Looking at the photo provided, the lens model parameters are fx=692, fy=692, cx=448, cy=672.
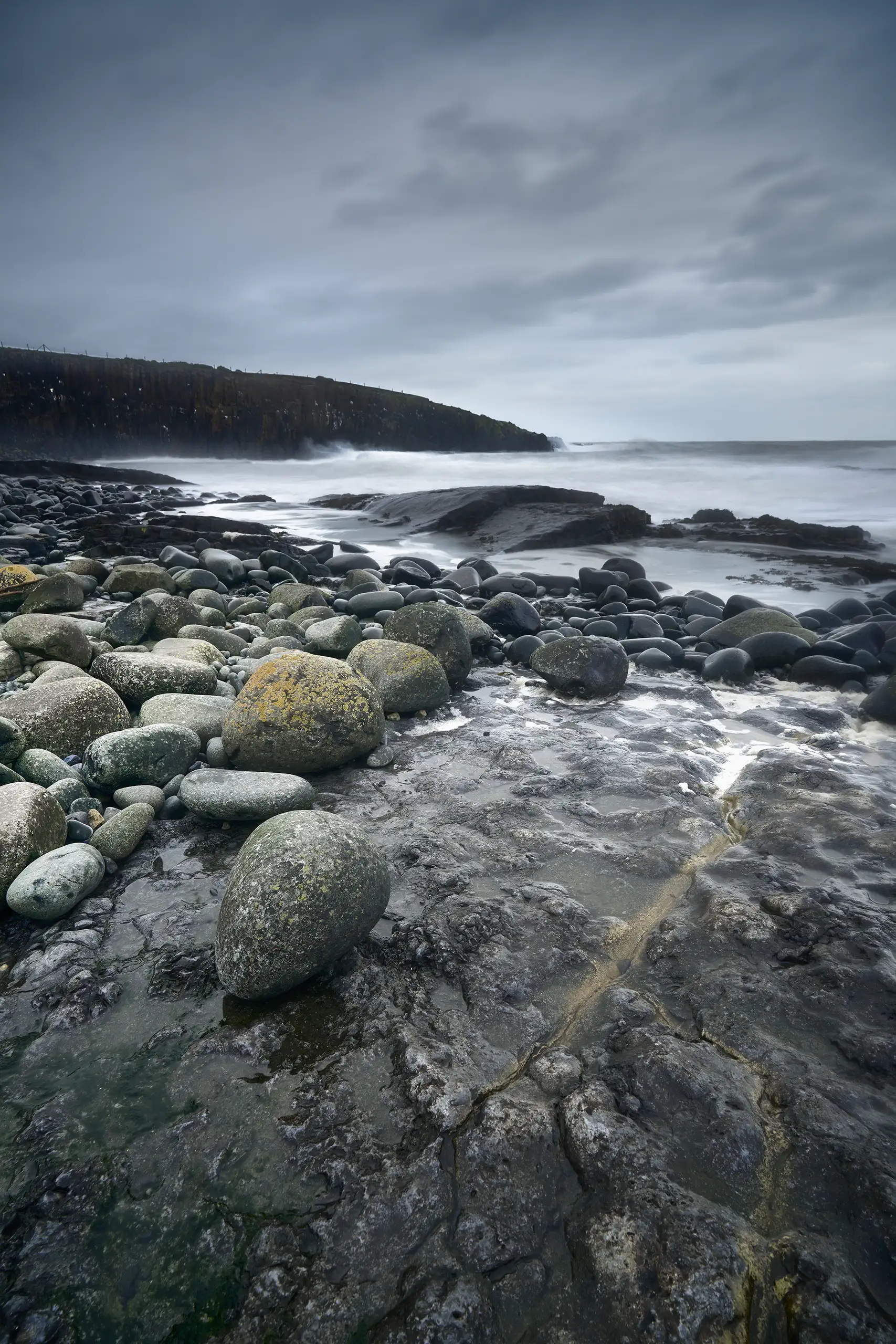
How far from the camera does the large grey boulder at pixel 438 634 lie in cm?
480

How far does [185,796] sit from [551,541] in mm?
9683

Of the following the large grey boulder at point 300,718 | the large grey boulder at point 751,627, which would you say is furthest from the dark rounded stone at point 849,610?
the large grey boulder at point 300,718

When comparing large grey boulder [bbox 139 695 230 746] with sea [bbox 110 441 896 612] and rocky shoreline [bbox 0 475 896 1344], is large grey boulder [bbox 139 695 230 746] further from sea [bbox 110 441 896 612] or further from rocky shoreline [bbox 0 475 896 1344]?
sea [bbox 110 441 896 612]

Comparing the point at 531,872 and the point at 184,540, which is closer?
the point at 531,872

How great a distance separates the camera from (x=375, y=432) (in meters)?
28.9

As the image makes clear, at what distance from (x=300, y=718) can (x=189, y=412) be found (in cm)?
2680

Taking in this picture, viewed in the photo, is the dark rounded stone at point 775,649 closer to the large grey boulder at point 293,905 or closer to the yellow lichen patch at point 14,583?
the large grey boulder at point 293,905

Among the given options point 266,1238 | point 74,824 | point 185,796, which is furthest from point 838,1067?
point 74,824

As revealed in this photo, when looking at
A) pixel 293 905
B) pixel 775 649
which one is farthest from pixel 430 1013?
pixel 775 649

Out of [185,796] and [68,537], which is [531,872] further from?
[68,537]

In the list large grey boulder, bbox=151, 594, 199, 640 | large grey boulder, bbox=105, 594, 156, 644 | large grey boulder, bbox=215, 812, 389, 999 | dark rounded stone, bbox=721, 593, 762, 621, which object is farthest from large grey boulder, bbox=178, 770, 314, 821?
dark rounded stone, bbox=721, 593, 762, 621

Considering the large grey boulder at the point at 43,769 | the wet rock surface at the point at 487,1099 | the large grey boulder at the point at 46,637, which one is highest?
the large grey boulder at the point at 46,637

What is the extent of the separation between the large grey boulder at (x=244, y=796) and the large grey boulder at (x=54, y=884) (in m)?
0.49

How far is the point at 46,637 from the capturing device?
14.7 feet
